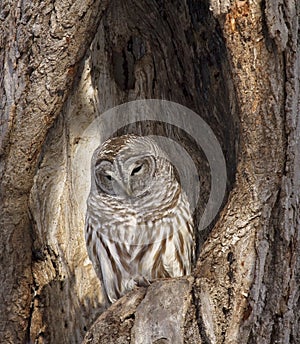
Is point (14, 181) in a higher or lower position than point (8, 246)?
higher

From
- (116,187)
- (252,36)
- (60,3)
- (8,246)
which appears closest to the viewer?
(252,36)

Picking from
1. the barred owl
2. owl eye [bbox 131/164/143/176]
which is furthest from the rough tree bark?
owl eye [bbox 131/164/143/176]

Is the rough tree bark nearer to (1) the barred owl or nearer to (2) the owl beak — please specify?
(1) the barred owl

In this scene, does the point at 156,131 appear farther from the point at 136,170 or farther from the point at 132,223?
the point at 132,223

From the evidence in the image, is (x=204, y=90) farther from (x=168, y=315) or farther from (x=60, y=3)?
(x=168, y=315)

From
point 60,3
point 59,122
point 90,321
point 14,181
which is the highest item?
point 60,3

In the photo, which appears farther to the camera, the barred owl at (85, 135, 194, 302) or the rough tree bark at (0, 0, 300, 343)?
the barred owl at (85, 135, 194, 302)

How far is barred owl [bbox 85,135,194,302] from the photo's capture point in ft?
16.0

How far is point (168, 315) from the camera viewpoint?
3805mm

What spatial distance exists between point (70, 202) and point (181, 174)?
2.42ft

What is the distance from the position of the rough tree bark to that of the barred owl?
0.20m

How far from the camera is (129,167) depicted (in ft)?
16.1

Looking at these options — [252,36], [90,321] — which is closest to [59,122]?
[90,321]

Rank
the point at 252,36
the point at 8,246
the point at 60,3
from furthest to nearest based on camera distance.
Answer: the point at 8,246 → the point at 60,3 → the point at 252,36
